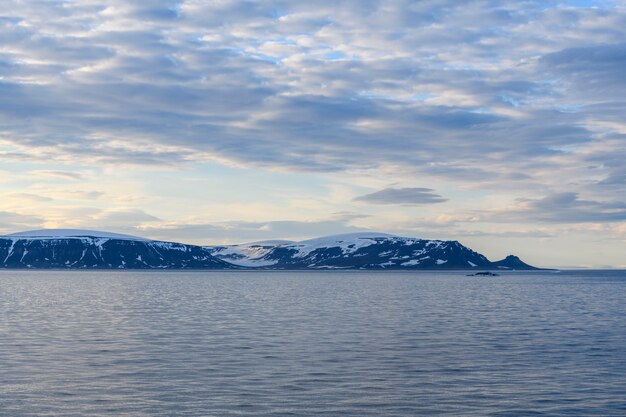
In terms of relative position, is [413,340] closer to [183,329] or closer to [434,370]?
[434,370]

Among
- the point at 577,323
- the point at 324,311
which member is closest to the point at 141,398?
the point at 577,323

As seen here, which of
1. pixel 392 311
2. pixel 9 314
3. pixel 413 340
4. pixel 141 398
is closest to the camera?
pixel 141 398

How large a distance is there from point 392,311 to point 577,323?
20.5 metres

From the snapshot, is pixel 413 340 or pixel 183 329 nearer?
pixel 413 340

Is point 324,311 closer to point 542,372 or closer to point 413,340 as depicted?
point 413,340

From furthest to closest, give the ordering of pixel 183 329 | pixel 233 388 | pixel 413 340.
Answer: pixel 183 329
pixel 413 340
pixel 233 388

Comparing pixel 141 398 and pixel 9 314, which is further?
pixel 9 314

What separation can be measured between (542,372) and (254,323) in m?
31.5

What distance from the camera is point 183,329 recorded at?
5906 cm

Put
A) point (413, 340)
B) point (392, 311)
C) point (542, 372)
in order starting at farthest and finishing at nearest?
point (392, 311) < point (413, 340) < point (542, 372)

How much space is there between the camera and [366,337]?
53656 mm

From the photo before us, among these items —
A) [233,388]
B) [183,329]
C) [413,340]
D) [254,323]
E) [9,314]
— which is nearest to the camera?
[233,388]

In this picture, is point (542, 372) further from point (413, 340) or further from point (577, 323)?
point (577, 323)

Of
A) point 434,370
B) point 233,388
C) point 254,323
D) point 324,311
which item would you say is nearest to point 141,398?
point 233,388
